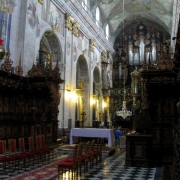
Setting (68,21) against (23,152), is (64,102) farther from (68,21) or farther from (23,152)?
(23,152)

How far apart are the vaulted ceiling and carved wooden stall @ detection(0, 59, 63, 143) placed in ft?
41.1

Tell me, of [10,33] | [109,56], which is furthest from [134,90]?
[10,33]

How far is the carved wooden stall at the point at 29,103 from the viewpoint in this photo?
34.5 ft

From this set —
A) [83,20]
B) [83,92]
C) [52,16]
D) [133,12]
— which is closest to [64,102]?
[52,16]

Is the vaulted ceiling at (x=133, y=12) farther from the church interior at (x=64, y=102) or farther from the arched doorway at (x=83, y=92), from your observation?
the arched doorway at (x=83, y=92)

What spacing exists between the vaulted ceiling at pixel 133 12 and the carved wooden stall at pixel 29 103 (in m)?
12.5

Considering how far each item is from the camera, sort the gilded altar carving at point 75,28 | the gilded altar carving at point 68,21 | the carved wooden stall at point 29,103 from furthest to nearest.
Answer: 1. the gilded altar carving at point 75,28
2. the gilded altar carving at point 68,21
3. the carved wooden stall at point 29,103

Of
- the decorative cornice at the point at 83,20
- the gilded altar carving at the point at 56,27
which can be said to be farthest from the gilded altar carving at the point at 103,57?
the gilded altar carving at the point at 56,27

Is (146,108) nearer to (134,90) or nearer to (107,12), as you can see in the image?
(134,90)

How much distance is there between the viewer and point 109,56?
91.1ft

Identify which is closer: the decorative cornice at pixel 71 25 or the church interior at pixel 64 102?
the church interior at pixel 64 102

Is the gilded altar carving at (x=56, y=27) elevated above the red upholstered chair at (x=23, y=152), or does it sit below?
above

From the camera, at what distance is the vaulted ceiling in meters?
Result: 24.0

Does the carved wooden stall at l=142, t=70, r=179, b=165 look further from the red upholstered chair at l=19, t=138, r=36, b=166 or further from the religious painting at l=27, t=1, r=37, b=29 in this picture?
the religious painting at l=27, t=1, r=37, b=29
